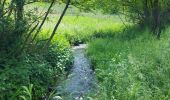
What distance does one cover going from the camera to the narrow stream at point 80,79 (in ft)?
32.8

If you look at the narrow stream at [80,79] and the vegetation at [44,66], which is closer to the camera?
the vegetation at [44,66]

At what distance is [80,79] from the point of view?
12.8 m

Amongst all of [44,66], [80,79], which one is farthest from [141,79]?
[80,79]

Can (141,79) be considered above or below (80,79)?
above

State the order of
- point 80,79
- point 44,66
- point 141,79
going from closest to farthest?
1. point 141,79
2. point 44,66
3. point 80,79

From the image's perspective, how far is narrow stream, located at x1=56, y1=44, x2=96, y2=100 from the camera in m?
9.98

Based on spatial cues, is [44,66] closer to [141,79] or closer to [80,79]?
[141,79]

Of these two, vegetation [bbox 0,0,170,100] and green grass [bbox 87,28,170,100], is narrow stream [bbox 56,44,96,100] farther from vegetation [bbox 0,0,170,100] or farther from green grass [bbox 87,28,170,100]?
green grass [bbox 87,28,170,100]

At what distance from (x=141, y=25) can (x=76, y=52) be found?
21.0 ft

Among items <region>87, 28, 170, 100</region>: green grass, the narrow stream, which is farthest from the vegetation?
the narrow stream

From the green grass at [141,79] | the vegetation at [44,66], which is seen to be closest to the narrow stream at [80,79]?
the vegetation at [44,66]

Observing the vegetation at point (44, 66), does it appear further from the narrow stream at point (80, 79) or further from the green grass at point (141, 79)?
the narrow stream at point (80, 79)

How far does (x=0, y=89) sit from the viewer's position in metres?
7.38

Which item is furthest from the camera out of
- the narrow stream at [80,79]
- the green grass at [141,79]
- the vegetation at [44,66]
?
the narrow stream at [80,79]
